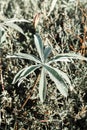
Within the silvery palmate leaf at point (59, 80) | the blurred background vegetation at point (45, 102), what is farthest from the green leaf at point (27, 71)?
the blurred background vegetation at point (45, 102)

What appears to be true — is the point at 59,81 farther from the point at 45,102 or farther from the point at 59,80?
the point at 45,102

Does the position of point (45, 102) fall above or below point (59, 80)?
below

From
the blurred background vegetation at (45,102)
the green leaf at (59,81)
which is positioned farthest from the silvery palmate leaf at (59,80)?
the blurred background vegetation at (45,102)

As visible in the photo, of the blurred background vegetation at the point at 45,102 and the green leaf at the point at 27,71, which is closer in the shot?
the green leaf at the point at 27,71

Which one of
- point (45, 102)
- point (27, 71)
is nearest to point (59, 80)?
point (27, 71)

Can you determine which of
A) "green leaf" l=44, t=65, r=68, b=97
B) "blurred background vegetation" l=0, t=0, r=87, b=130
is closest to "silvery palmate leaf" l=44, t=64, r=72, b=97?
"green leaf" l=44, t=65, r=68, b=97

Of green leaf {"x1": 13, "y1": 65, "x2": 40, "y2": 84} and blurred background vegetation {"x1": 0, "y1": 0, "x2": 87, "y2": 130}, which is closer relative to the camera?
green leaf {"x1": 13, "y1": 65, "x2": 40, "y2": 84}

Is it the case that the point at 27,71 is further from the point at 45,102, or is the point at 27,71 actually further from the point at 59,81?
the point at 45,102

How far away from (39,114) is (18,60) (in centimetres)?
40

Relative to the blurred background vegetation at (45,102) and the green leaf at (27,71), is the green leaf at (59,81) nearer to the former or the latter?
the green leaf at (27,71)

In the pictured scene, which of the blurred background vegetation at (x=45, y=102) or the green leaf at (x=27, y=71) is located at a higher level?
the green leaf at (x=27, y=71)

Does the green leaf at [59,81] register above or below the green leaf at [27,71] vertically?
below

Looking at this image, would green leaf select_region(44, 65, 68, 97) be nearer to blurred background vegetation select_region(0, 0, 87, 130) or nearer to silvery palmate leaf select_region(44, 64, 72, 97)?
silvery palmate leaf select_region(44, 64, 72, 97)

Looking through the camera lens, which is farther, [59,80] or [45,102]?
[45,102]
